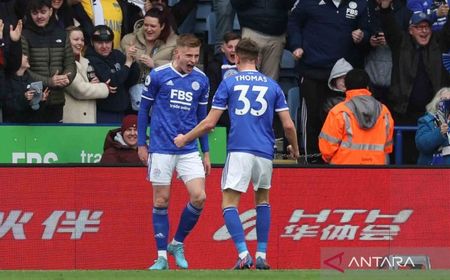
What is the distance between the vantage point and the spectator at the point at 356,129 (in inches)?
571

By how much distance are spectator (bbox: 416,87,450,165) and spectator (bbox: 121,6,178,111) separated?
3153 mm

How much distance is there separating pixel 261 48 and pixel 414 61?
6.11 ft

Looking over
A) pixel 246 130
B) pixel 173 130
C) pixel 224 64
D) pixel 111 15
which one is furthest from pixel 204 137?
pixel 111 15

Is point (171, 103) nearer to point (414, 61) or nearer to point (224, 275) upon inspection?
point (224, 275)

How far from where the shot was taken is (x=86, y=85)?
15961 mm

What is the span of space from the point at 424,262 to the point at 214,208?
7.42ft

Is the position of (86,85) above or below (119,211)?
above

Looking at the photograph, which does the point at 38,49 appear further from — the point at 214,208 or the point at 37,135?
the point at 214,208

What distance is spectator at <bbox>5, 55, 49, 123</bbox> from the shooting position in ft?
49.8

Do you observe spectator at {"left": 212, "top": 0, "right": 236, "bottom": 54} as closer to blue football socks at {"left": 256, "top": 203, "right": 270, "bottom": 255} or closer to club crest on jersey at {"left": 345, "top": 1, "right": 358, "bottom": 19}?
club crest on jersey at {"left": 345, "top": 1, "right": 358, "bottom": 19}

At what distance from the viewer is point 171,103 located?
1302 centimetres

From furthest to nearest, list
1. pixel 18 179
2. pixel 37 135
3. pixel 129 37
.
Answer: pixel 129 37, pixel 37 135, pixel 18 179

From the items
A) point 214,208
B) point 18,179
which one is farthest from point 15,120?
point 214,208

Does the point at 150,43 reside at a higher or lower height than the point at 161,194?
higher
